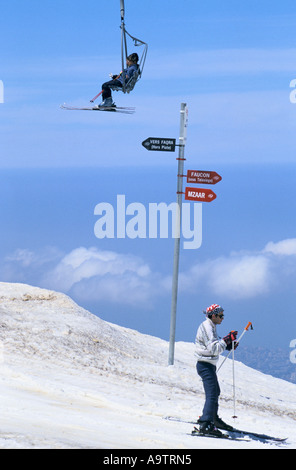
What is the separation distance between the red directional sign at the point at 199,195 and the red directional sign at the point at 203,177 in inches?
8.7

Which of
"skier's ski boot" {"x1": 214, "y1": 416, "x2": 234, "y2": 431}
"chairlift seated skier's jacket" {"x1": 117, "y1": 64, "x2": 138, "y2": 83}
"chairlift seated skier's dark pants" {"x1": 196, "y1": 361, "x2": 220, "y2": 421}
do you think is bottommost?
"skier's ski boot" {"x1": 214, "y1": 416, "x2": 234, "y2": 431}

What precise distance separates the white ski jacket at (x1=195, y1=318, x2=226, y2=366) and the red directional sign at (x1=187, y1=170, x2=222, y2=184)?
7.62 metres

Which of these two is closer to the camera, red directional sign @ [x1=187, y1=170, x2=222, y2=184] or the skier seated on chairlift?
the skier seated on chairlift

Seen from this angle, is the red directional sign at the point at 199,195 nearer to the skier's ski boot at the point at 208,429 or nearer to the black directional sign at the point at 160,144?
the black directional sign at the point at 160,144

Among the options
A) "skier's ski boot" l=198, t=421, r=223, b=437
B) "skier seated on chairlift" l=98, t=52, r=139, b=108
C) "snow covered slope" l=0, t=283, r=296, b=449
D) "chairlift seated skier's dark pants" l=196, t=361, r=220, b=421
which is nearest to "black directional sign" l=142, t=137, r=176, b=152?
"skier seated on chairlift" l=98, t=52, r=139, b=108

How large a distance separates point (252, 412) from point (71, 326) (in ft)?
18.3

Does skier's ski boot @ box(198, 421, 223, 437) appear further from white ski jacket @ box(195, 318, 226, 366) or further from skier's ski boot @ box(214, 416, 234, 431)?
white ski jacket @ box(195, 318, 226, 366)

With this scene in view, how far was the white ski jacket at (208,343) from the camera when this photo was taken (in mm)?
10625

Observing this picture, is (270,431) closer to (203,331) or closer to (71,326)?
(203,331)

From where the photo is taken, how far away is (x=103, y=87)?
56.3 feet

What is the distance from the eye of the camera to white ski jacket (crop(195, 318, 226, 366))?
10.6 meters

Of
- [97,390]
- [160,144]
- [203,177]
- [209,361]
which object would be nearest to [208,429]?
[209,361]

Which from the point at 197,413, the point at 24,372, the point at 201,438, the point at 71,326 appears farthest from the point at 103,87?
the point at 201,438

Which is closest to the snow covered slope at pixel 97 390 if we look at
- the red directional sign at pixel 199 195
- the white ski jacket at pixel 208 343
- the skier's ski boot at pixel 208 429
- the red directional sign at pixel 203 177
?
the skier's ski boot at pixel 208 429
